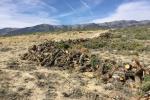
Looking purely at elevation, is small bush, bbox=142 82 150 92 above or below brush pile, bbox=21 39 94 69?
below

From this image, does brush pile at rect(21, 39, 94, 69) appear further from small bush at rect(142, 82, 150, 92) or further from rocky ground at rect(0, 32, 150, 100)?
small bush at rect(142, 82, 150, 92)

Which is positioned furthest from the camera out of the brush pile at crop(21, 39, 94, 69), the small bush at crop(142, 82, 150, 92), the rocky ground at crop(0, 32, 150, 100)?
the brush pile at crop(21, 39, 94, 69)

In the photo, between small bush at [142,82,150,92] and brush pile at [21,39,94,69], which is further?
brush pile at [21,39,94,69]

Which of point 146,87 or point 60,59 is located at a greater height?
point 60,59

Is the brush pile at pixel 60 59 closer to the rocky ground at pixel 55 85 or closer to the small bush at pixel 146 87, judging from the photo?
the rocky ground at pixel 55 85

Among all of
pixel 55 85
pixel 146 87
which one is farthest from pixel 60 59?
pixel 146 87

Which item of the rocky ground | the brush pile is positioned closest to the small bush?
the rocky ground

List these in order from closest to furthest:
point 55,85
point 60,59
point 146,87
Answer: point 146,87 < point 55,85 < point 60,59

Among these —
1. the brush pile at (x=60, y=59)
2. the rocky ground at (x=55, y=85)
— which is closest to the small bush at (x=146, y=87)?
the rocky ground at (x=55, y=85)

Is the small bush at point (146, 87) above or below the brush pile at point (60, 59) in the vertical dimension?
below

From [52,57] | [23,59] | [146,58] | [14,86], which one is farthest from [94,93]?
[146,58]

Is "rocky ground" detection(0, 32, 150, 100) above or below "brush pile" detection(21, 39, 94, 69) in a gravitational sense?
below

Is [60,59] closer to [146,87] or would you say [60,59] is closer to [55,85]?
[55,85]

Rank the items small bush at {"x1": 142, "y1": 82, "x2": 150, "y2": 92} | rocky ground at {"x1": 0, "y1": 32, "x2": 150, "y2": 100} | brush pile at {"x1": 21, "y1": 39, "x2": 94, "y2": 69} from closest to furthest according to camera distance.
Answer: rocky ground at {"x1": 0, "y1": 32, "x2": 150, "y2": 100}, small bush at {"x1": 142, "y1": 82, "x2": 150, "y2": 92}, brush pile at {"x1": 21, "y1": 39, "x2": 94, "y2": 69}
